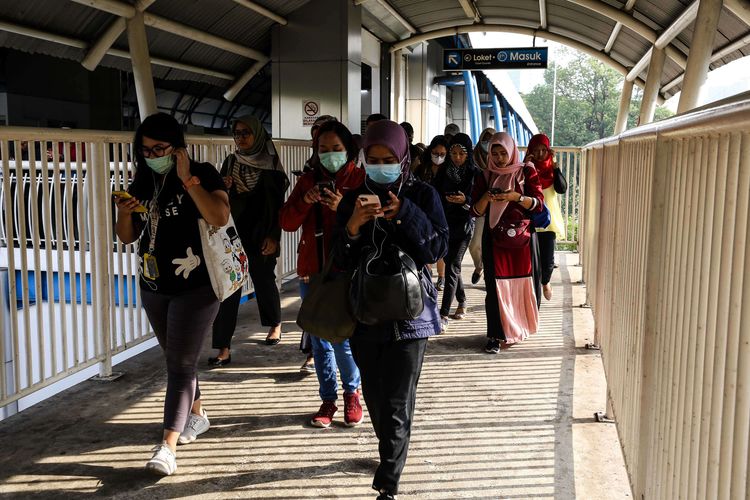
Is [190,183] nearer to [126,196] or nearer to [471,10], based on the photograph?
[126,196]

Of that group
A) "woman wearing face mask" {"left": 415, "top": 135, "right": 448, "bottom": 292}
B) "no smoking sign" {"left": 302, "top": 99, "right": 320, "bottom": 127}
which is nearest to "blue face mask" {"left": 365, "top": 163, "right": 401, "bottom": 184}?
"woman wearing face mask" {"left": 415, "top": 135, "right": 448, "bottom": 292}

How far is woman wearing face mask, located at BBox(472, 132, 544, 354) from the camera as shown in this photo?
5773 millimetres

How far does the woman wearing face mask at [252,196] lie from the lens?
527 centimetres

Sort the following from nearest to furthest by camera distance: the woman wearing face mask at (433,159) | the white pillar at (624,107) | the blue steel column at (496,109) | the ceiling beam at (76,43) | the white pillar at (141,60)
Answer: the woman wearing face mask at (433,159) < the ceiling beam at (76,43) < the white pillar at (141,60) < the white pillar at (624,107) < the blue steel column at (496,109)

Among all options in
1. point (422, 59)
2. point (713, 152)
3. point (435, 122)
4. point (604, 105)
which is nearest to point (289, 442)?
point (713, 152)

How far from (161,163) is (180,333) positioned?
0.82 m

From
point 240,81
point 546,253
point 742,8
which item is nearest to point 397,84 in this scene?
point 240,81

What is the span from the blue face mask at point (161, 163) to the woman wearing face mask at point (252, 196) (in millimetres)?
1678

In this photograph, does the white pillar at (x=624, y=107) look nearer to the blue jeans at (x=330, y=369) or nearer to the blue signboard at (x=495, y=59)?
the blue signboard at (x=495, y=59)

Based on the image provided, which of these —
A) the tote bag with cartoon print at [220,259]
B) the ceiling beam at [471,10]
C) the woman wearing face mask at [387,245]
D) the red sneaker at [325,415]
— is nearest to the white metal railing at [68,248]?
the tote bag with cartoon print at [220,259]

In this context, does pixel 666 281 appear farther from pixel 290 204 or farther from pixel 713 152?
pixel 290 204

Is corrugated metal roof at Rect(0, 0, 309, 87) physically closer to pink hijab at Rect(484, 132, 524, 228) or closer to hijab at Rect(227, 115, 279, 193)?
hijab at Rect(227, 115, 279, 193)

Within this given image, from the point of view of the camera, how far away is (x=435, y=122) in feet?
77.3

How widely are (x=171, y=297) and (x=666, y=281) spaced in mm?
2317
